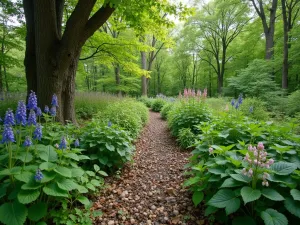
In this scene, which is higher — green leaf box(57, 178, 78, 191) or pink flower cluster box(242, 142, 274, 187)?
pink flower cluster box(242, 142, 274, 187)

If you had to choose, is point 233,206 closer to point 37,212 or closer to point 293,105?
point 37,212

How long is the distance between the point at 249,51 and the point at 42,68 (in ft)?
68.8

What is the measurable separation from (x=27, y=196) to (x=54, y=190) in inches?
8.1

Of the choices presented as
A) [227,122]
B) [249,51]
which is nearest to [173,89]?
[249,51]

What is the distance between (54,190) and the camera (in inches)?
62.9

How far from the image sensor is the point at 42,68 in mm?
3547

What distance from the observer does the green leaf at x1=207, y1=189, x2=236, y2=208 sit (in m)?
1.57

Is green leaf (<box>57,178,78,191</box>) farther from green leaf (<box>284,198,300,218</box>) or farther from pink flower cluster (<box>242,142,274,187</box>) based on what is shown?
green leaf (<box>284,198,300,218</box>)

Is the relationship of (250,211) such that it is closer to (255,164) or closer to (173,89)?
(255,164)

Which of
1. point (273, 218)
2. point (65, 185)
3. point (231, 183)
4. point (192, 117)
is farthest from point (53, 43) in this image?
point (273, 218)

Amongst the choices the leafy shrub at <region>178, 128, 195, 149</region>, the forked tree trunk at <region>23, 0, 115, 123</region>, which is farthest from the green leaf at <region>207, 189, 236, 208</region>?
the forked tree trunk at <region>23, 0, 115, 123</region>

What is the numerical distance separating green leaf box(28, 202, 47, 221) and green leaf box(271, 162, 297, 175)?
2.19 meters

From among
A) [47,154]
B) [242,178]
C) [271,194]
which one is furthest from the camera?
[47,154]

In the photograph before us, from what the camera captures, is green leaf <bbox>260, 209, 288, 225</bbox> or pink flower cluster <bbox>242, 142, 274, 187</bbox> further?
pink flower cluster <bbox>242, 142, 274, 187</bbox>
